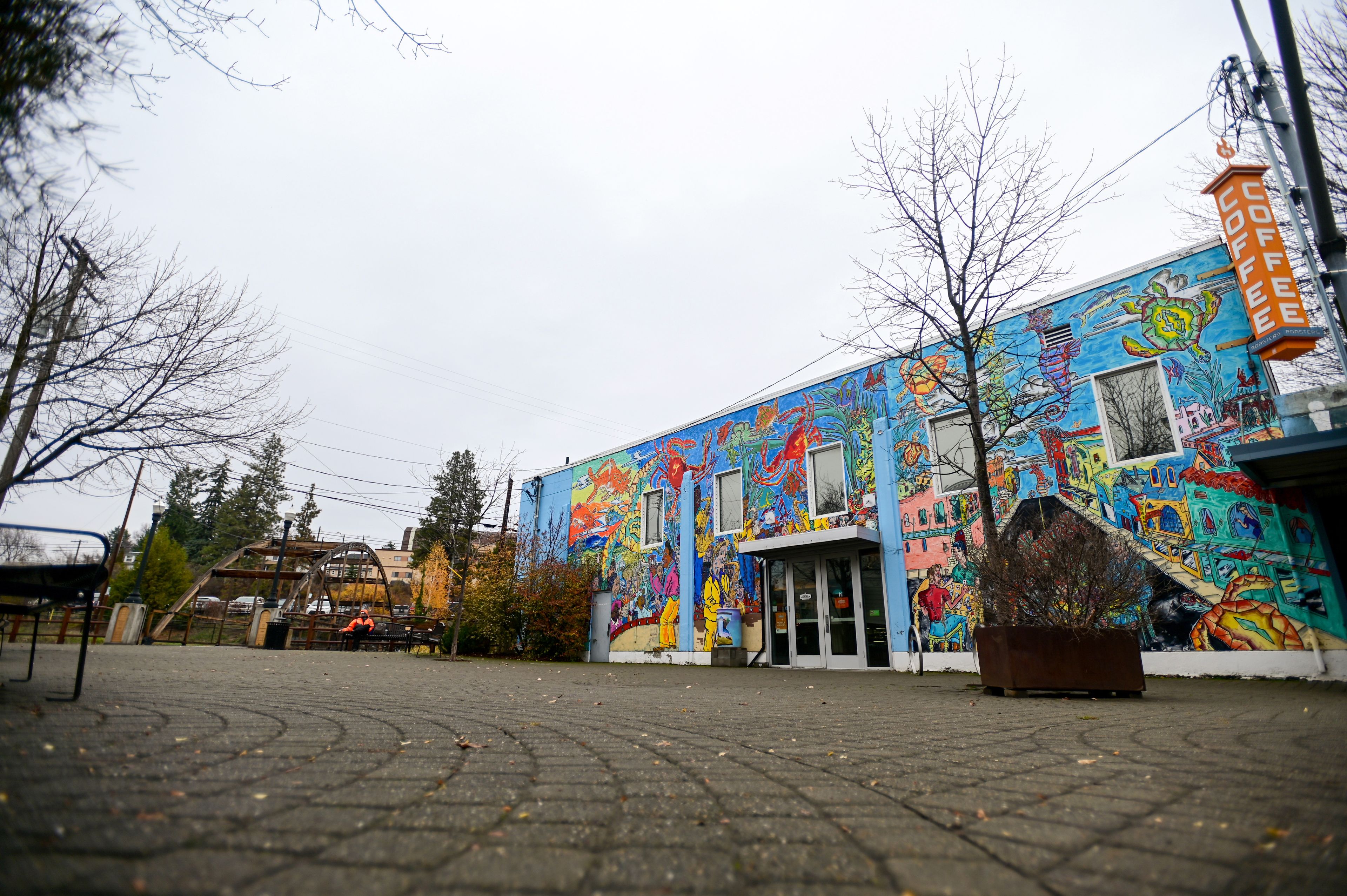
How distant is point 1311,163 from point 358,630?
22413 millimetres

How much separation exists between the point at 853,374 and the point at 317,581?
22.6 m

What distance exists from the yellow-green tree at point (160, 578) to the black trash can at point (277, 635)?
1288cm

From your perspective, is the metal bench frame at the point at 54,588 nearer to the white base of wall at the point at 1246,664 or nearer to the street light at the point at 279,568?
the white base of wall at the point at 1246,664

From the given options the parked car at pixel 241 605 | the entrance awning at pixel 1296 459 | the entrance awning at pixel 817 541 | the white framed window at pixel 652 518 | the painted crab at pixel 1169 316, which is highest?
the painted crab at pixel 1169 316

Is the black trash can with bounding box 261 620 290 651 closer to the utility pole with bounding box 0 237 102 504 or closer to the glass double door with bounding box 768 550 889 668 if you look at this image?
the utility pole with bounding box 0 237 102 504

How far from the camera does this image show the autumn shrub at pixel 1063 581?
627 centimetres

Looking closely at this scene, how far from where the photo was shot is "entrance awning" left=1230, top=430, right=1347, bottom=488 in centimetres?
747

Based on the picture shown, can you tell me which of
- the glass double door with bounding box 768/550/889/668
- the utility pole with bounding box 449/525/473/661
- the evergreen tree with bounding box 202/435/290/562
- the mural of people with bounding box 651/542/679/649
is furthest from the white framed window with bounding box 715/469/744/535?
the evergreen tree with bounding box 202/435/290/562

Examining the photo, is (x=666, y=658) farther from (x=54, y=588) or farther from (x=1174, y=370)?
(x=54, y=588)

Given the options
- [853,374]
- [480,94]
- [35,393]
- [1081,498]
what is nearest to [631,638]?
[853,374]

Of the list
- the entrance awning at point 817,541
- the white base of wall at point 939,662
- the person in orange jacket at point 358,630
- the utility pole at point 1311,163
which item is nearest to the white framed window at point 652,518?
the entrance awning at point 817,541

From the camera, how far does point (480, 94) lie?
4520 mm

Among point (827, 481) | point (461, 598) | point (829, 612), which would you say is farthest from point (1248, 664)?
point (461, 598)

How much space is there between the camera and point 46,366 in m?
5.30
